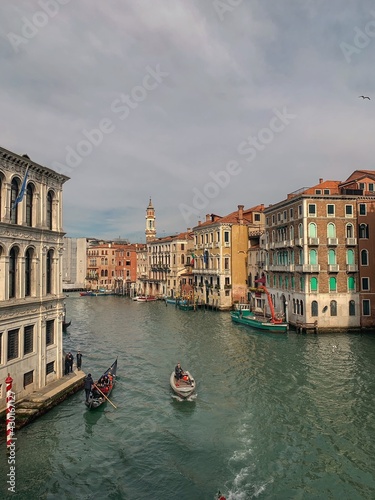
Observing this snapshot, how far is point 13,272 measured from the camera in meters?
15.3

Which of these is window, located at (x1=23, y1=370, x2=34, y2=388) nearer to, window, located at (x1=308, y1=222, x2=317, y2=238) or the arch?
the arch

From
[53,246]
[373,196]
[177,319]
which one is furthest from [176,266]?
[53,246]

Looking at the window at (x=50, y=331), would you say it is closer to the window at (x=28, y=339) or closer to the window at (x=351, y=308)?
the window at (x=28, y=339)

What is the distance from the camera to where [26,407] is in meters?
14.7

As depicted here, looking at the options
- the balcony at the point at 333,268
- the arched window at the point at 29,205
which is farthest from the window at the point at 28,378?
the balcony at the point at 333,268

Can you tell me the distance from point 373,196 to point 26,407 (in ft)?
100

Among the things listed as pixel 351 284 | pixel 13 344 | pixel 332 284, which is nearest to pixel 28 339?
pixel 13 344

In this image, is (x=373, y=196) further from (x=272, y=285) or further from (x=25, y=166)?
(x=25, y=166)

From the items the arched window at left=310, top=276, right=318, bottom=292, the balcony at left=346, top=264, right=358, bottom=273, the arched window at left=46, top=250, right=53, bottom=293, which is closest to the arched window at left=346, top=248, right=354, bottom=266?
the balcony at left=346, top=264, right=358, bottom=273

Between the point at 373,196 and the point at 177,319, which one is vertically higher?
the point at 373,196

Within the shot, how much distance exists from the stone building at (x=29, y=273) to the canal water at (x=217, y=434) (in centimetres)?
208

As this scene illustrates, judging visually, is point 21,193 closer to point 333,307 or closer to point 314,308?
point 314,308

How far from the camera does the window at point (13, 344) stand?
14709 mm

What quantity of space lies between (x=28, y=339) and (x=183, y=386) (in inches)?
285
